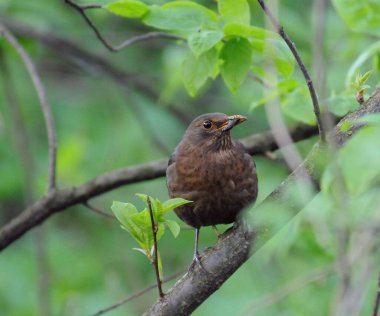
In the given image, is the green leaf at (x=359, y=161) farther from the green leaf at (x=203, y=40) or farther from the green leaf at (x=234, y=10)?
the green leaf at (x=234, y=10)

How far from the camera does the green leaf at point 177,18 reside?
14.0 ft

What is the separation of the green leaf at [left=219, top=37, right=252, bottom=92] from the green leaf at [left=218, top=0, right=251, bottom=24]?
9 centimetres

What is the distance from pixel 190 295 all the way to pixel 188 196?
97 cm

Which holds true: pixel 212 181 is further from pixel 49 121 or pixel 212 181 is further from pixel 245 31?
pixel 49 121

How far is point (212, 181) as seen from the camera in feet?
15.8

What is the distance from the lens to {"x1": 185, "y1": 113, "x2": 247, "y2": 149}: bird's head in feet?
16.8

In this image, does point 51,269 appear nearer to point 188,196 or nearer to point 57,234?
point 57,234

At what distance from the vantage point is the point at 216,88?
9.34 metres

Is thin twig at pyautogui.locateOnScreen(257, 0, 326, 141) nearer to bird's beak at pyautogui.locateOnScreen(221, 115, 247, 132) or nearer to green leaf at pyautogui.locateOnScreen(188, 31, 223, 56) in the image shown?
green leaf at pyautogui.locateOnScreen(188, 31, 223, 56)

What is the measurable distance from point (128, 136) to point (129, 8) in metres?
4.47

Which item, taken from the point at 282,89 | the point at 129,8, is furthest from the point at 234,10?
the point at 282,89

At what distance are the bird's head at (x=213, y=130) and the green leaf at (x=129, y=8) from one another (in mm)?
979

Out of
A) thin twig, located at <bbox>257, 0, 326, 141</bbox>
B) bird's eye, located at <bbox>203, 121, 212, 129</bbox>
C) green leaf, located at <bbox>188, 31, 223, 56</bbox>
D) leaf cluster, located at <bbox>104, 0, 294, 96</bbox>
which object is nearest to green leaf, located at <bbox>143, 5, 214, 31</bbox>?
leaf cluster, located at <bbox>104, 0, 294, 96</bbox>

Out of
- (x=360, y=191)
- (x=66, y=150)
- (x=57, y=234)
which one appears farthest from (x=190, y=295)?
(x=57, y=234)
